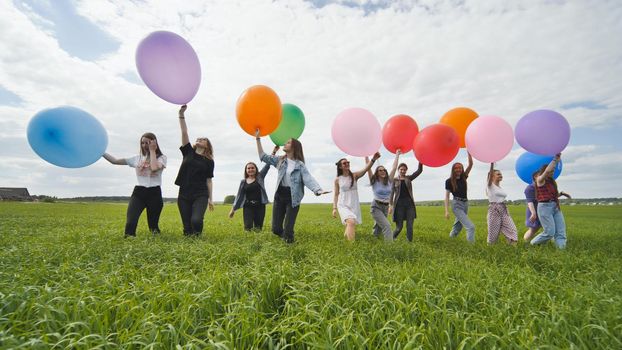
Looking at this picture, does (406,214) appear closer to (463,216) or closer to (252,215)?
(463,216)

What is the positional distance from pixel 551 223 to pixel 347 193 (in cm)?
447

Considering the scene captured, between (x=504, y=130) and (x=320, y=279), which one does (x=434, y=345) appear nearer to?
(x=320, y=279)

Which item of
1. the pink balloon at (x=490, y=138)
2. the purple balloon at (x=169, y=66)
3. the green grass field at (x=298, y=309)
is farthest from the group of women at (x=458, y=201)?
the purple balloon at (x=169, y=66)

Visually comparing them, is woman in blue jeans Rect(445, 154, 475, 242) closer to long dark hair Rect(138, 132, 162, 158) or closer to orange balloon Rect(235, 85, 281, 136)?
orange balloon Rect(235, 85, 281, 136)

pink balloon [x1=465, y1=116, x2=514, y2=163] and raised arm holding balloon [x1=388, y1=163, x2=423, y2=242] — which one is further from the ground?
pink balloon [x1=465, y1=116, x2=514, y2=163]

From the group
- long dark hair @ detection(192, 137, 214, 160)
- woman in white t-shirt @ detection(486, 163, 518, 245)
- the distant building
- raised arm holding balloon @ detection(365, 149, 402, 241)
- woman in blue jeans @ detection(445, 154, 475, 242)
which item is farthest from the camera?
the distant building

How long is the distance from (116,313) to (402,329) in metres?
2.31

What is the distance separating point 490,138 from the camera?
6.81 meters

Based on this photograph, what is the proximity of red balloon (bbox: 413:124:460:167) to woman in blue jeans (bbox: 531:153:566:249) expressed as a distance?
2.24 meters

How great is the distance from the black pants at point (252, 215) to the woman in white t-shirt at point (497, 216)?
5739 mm

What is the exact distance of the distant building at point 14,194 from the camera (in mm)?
61881

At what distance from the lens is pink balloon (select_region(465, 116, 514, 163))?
6777mm

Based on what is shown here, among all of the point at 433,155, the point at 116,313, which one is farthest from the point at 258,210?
the point at 116,313

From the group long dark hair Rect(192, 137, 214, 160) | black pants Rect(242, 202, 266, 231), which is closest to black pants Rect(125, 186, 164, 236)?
long dark hair Rect(192, 137, 214, 160)
